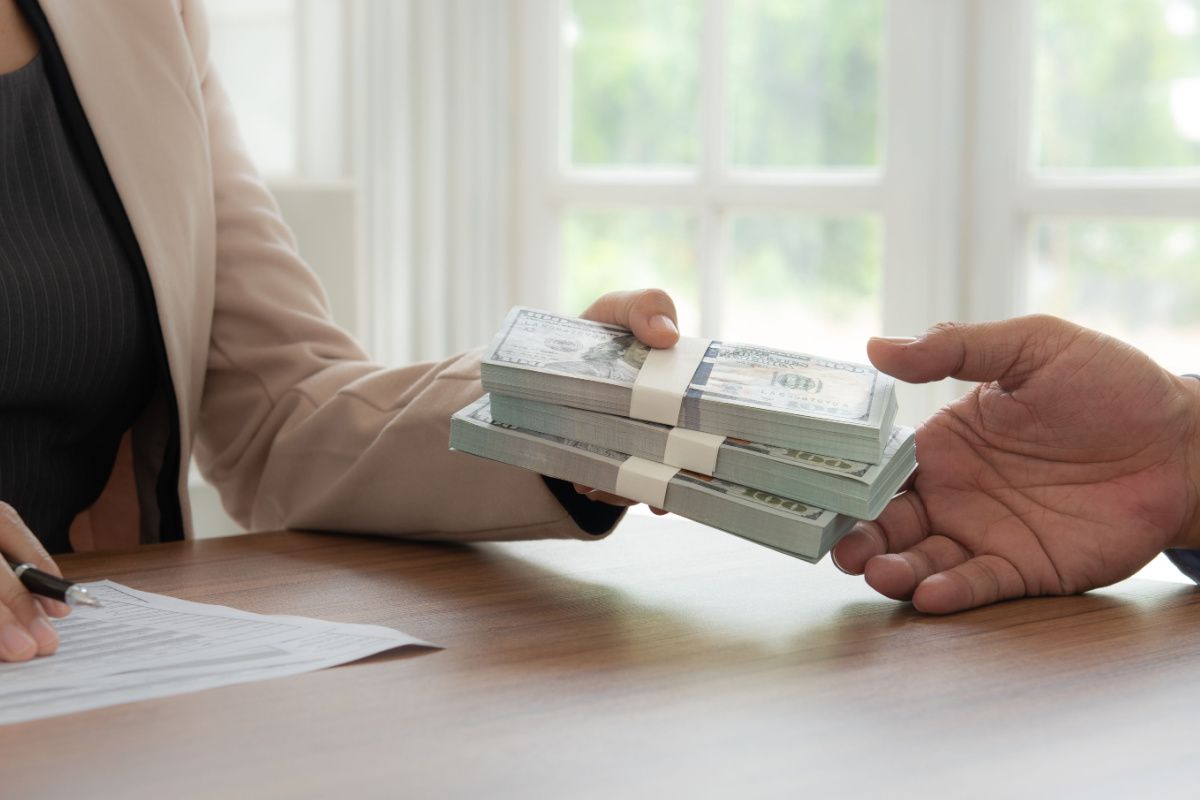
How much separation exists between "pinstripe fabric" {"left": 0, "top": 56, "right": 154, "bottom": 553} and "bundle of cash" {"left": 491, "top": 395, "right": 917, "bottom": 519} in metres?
0.44

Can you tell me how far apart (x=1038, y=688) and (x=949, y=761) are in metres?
0.11

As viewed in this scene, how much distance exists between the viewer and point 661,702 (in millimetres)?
511

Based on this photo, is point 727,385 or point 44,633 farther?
point 727,385

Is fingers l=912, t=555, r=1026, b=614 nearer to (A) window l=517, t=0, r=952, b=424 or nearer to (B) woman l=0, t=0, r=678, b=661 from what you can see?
(B) woman l=0, t=0, r=678, b=661

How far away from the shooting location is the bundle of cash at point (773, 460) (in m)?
0.62

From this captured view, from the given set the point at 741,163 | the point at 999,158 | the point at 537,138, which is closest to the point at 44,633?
the point at 999,158

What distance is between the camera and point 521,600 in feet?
2.27

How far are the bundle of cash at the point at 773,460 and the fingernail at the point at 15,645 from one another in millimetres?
321

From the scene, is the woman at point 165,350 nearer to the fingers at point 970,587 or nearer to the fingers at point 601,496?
the fingers at point 601,496

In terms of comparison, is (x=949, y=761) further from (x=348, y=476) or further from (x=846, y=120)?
(x=846, y=120)

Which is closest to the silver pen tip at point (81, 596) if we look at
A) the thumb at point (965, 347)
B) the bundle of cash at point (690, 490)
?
the bundle of cash at point (690, 490)

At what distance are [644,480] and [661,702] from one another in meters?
0.18

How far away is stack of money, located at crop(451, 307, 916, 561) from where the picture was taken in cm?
63

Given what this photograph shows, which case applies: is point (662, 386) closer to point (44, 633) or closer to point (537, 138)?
point (44, 633)
